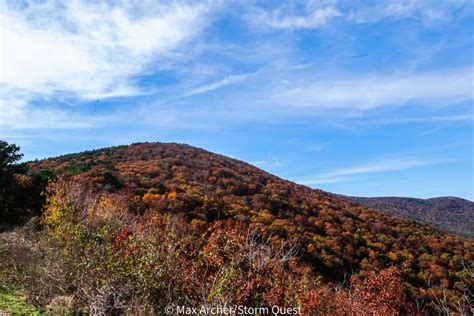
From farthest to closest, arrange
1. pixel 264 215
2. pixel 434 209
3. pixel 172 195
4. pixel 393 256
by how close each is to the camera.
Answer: pixel 434 209 → pixel 264 215 → pixel 172 195 → pixel 393 256

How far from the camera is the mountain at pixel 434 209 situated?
8724 centimetres

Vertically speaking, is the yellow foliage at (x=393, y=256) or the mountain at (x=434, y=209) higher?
the mountain at (x=434, y=209)

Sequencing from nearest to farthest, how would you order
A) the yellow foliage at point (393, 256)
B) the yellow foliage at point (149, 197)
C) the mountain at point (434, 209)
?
the yellow foliage at point (149, 197)
the yellow foliage at point (393, 256)
the mountain at point (434, 209)

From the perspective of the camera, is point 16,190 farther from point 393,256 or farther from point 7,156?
point 393,256

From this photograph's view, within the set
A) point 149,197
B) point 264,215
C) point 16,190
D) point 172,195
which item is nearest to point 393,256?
point 264,215

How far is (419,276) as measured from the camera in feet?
106

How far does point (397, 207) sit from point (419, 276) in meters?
64.8

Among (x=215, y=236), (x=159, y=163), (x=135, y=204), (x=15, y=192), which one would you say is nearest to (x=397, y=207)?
(x=159, y=163)

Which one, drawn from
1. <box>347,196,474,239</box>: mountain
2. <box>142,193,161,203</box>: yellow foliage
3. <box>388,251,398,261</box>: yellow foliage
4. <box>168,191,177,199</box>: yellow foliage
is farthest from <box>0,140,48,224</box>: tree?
<box>347,196,474,239</box>: mountain

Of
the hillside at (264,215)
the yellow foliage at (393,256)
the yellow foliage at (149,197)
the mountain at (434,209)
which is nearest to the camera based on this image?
the hillside at (264,215)

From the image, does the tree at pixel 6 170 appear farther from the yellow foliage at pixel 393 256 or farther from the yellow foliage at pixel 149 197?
the yellow foliage at pixel 393 256

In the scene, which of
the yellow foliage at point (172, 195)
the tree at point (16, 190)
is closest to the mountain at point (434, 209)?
the yellow foliage at point (172, 195)

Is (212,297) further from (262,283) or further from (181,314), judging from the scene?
(262,283)

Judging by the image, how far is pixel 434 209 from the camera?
9831cm
